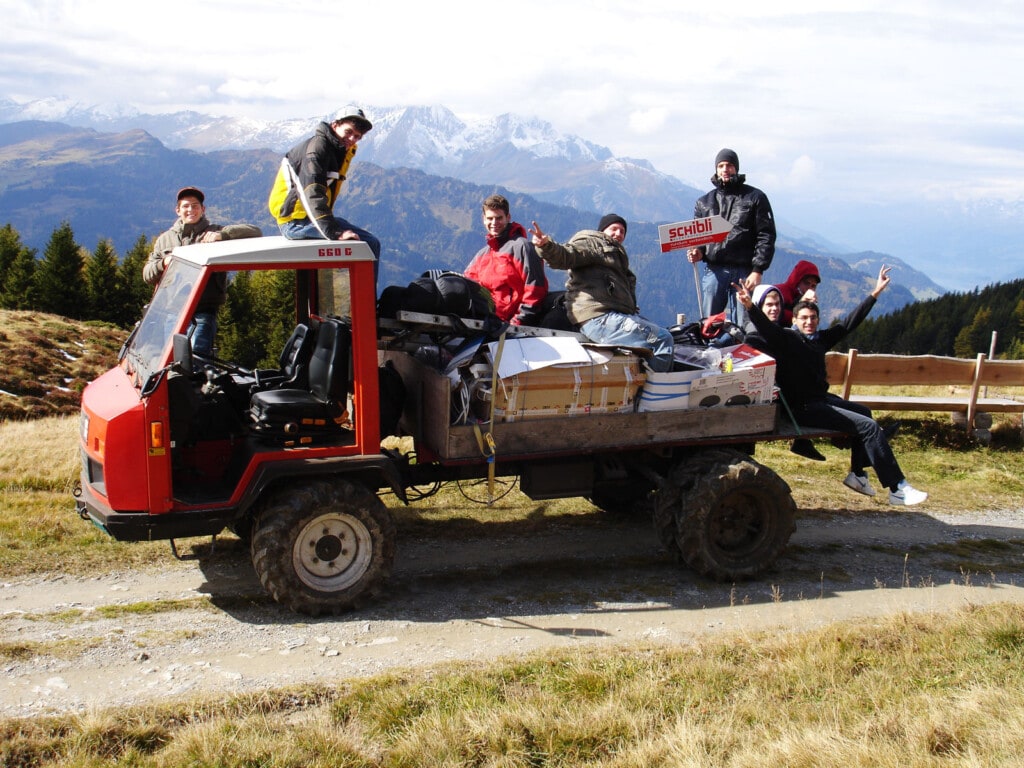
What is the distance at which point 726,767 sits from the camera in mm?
4457

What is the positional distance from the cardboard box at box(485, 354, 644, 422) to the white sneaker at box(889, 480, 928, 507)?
2.80 meters

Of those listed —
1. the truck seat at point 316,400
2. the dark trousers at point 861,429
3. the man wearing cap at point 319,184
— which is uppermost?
the man wearing cap at point 319,184

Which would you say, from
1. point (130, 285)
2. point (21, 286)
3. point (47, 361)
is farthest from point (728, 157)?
point (21, 286)

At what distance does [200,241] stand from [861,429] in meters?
6.58

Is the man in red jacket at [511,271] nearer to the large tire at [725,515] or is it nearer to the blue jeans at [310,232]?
the blue jeans at [310,232]

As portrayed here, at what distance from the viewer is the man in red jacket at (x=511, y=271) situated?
823 cm

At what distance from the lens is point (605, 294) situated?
25.3 ft

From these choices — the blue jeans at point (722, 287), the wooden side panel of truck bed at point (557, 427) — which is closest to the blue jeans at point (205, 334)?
the wooden side panel of truck bed at point (557, 427)

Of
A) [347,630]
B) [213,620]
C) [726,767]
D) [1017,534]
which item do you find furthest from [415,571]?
[1017,534]

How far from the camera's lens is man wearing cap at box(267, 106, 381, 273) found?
6750 mm

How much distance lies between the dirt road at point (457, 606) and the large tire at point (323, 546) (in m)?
0.20

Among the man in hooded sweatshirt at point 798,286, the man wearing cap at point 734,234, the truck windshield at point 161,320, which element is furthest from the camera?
the man wearing cap at point 734,234

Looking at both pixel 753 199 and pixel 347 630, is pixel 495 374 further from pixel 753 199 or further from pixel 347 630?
pixel 753 199

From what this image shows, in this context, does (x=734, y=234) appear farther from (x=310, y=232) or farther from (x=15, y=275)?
(x=15, y=275)
